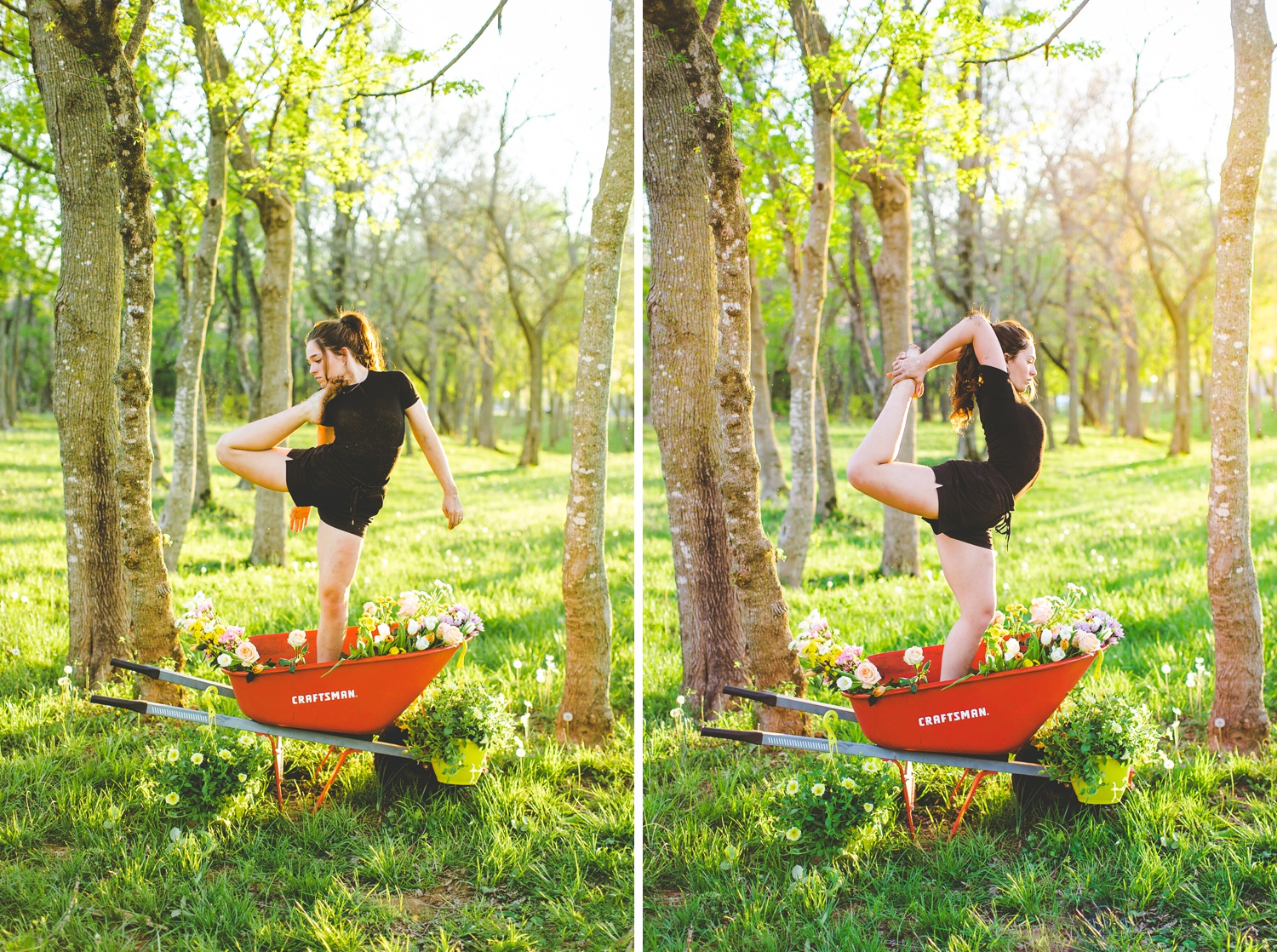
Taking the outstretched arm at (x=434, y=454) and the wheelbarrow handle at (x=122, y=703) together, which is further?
the outstretched arm at (x=434, y=454)

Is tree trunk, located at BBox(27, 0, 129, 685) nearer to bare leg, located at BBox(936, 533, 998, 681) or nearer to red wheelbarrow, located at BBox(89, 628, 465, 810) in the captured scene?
red wheelbarrow, located at BBox(89, 628, 465, 810)

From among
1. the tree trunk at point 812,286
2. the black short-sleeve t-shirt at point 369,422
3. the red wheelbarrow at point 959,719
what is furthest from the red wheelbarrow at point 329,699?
the tree trunk at point 812,286

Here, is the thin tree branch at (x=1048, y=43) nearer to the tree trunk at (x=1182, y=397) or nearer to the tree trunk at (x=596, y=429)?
the tree trunk at (x=596, y=429)

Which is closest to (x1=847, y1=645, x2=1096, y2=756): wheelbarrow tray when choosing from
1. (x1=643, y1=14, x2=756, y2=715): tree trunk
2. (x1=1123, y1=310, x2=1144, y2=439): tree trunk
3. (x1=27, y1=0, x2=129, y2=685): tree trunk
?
(x1=643, y1=14, x2=756, y2=715): tree trunk

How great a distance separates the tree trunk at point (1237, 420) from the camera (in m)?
2.57

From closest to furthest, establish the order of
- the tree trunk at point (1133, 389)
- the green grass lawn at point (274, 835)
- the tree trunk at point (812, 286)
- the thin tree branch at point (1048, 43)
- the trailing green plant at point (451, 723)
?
the green grass lawn at point (274, 835)
the trailing green plant at point (451, 723)
the thin tree branch at point (1048, 43)
the tree trunk at point (812, 286)
the tree trunk at point (1133, 389)

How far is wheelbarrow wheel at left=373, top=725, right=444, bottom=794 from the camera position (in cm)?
253

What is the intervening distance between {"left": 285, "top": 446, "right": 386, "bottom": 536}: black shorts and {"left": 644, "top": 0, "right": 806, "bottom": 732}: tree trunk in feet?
3.54

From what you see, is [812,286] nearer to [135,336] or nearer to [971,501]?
[971,501]

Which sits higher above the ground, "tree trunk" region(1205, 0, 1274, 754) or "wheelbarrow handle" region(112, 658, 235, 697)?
"tree trunk" region(1205, 0, 1274, 754)

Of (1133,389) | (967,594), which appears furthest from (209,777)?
(1133,389)

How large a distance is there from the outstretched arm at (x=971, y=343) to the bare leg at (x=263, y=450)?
5.62 feet

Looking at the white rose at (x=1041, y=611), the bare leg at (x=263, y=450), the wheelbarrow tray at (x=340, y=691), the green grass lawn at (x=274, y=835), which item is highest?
the bare leg at (x=263, y=450)

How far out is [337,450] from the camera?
2393 millimetres
